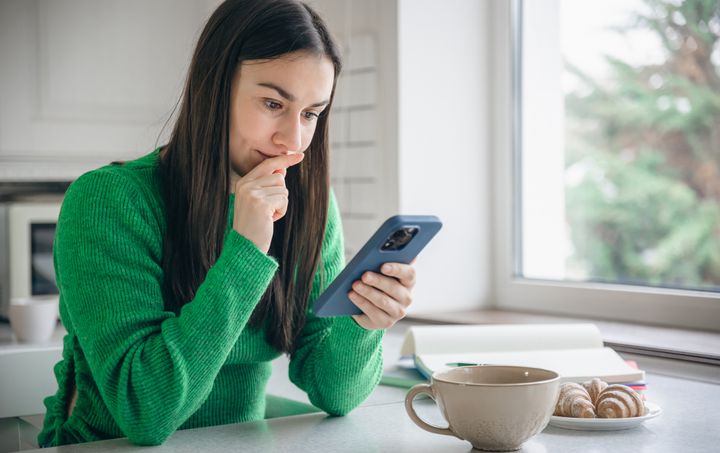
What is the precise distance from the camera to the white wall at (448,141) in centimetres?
205

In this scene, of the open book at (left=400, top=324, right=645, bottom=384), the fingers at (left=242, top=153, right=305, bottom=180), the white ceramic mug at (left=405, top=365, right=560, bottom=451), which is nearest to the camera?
the white ceramic mug at (left=405, top=365, right=560, bottom=451)

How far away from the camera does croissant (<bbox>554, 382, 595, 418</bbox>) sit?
1.02 meters

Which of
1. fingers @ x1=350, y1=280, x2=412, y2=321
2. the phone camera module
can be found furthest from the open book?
the phone camera module

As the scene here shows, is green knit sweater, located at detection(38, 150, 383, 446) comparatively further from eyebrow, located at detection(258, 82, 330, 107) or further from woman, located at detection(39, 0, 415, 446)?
eyebrow, located at detection(258, 82, 330, 107)

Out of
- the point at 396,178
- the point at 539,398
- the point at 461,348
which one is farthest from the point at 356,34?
the point at 539,398

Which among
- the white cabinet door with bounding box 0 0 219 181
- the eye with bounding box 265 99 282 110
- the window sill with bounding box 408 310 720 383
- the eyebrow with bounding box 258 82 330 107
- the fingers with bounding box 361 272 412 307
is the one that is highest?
the white cabinet door with bounding box 0 0 219 181

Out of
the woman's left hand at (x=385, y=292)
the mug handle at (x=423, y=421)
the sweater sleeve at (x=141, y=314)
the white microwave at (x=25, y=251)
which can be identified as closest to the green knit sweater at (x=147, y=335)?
the sweater sleeve at (x=141, y=314)

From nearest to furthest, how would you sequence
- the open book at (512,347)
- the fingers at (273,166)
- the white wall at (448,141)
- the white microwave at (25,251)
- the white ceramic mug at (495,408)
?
the white ceramic mug at (495,408), the fingers at (273,166), the open book at (512,347), the white wall at (448,141), the white microwave at (25,251)

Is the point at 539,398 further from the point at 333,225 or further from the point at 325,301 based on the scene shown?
the point at 333,225

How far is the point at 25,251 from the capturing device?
247 centimetres

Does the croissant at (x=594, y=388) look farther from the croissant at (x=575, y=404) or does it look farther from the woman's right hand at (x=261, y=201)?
the woman's right hand at (x=261, y=201)

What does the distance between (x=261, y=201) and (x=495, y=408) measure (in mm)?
394

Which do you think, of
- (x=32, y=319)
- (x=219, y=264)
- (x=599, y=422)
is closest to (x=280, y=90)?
(x=219, y=264)

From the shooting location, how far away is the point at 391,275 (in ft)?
3.38
